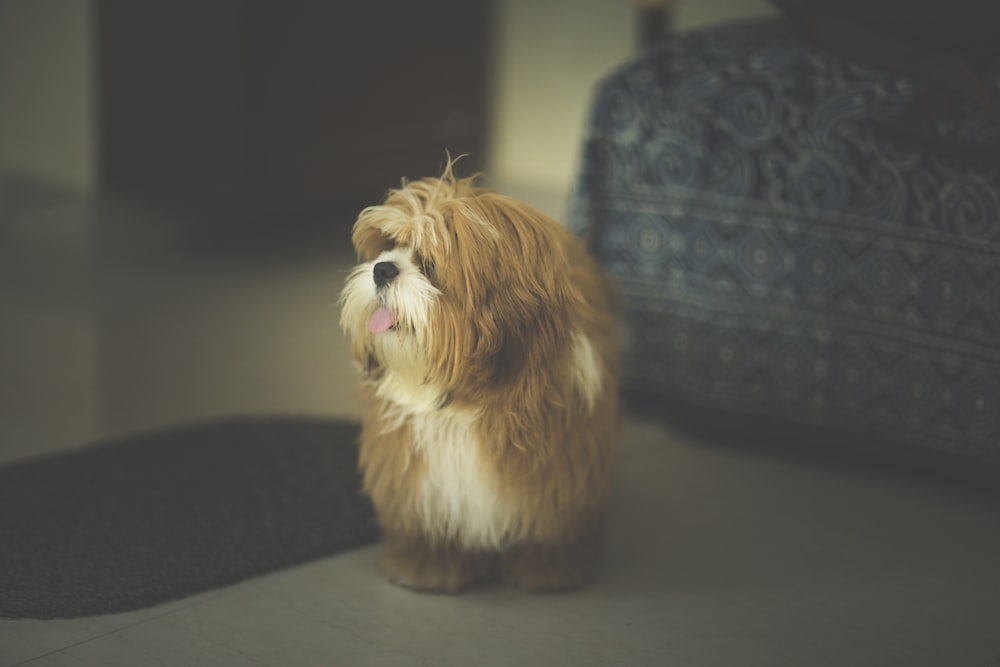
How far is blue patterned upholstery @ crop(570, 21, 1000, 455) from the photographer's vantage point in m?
2.11

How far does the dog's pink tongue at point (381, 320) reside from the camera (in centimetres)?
160

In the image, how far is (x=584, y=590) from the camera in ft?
6.10

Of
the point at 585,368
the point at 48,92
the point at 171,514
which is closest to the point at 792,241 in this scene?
the point at 585,368

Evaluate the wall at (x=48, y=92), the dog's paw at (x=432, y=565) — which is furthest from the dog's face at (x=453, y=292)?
the wall at (x=48, y=92)

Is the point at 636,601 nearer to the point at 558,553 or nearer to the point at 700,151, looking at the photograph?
the point at 558,553

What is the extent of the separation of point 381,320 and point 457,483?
0.27m

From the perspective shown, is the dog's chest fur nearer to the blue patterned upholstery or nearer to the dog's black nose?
the dog's black nose

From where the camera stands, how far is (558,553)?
71.6 inches

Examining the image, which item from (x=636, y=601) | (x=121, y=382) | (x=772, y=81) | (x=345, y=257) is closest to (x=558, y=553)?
(x=636, y=601)

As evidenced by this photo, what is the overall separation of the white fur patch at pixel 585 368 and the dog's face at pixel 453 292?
0.19ft

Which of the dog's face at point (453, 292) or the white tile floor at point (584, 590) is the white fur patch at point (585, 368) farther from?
the white tile floor at point (584, 590)

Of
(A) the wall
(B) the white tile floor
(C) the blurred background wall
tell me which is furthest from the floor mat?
(A) the wall

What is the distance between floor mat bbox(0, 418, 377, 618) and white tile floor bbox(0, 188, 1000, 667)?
4cm

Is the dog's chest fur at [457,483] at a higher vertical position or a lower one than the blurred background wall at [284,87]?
lower
